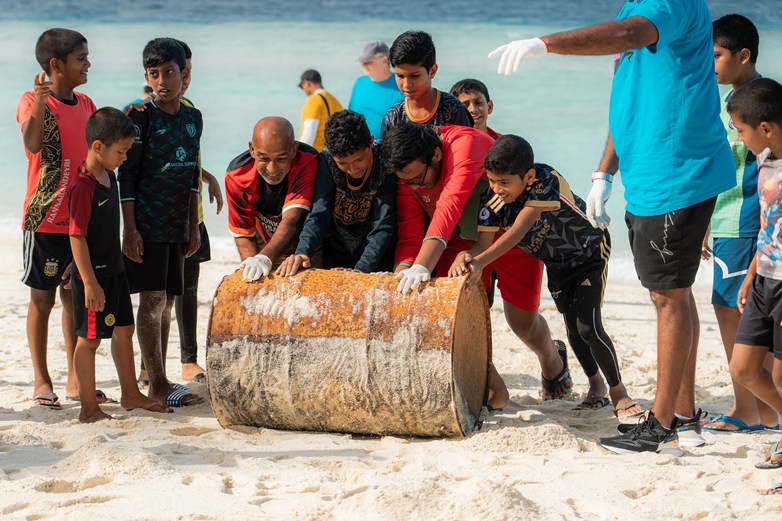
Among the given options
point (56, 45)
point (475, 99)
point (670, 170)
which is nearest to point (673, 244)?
point (670, 170)

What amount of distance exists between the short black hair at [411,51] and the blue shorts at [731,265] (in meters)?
1.74

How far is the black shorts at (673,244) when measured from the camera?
4145 mm

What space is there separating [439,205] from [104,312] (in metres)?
1.71

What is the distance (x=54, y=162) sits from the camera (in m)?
5.05

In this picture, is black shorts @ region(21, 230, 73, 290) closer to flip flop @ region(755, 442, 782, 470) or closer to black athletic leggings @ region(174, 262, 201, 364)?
black athletic leggings @ region(174, 262, 201, 364)

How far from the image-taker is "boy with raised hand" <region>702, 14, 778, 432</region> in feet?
15.6

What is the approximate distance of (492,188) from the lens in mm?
4699

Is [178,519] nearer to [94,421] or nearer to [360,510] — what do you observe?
[360,510]

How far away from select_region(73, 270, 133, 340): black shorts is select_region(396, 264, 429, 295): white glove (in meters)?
1.44

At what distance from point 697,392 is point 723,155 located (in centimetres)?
203

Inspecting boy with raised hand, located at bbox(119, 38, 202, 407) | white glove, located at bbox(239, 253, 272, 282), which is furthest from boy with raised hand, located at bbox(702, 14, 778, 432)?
boy with raised hand, located at bbox(119, 38, 202, 407)

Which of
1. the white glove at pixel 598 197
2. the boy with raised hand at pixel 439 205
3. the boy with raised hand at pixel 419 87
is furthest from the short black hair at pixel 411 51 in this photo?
the white glove at pixel 598 197

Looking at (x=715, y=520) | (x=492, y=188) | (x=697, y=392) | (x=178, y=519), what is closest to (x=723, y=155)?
(x=492, y=188)

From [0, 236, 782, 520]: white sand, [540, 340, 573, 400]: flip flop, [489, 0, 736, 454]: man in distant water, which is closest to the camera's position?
[0, 236, 782, 520]: white sand
